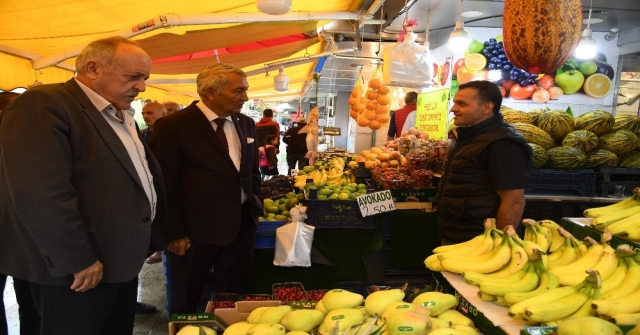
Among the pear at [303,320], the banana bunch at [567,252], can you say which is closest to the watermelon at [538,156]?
the banana bunch at [567,252]

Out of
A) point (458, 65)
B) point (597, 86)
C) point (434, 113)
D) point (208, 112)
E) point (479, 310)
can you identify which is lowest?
point (479, 310)

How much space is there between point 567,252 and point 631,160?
337cm

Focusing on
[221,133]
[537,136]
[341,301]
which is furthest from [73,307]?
[537,136]

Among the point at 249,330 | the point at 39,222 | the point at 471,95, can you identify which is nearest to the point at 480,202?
the point at 471,95

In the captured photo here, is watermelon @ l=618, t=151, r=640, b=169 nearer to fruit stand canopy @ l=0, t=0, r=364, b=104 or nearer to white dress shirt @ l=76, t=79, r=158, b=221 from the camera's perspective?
fruit stand canopy @ l=0, t=0, r=364, b=104

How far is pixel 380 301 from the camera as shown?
139cm

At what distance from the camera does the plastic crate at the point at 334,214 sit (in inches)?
132

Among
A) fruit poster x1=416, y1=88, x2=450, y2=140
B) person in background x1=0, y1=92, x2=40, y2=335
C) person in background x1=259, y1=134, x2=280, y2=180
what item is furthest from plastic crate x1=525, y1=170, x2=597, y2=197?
person in background x1=259, y1=134, x2=280, y2=180

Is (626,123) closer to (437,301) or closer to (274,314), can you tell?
(437,301)

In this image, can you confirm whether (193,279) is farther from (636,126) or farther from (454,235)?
(636,126)

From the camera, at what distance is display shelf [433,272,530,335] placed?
117cm

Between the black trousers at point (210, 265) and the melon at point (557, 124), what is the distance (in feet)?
10.8

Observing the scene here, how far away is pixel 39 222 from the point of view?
1606mm

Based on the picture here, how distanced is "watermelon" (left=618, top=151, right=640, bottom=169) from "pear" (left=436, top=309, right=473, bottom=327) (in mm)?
3825
